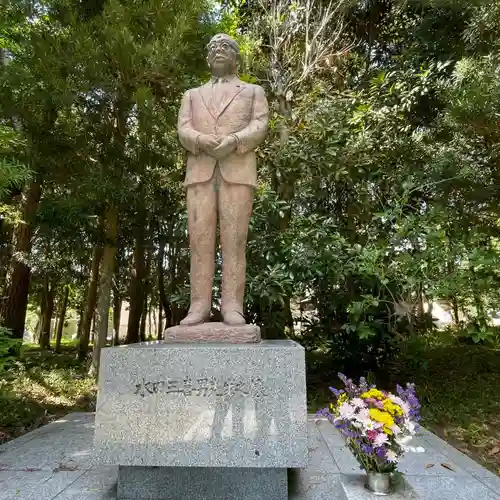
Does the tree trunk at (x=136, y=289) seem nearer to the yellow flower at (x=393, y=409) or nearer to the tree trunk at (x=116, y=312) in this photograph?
the tree trunk at (x=116, y=312)

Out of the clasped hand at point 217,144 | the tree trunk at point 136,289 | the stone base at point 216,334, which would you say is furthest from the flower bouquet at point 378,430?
the tree trunk at point 136,289

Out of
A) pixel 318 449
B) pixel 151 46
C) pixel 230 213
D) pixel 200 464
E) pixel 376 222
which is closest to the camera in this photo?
pixel 200 464

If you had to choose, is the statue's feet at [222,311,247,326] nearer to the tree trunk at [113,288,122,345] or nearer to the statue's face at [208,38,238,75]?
the statue's face at [208,38,238,75]

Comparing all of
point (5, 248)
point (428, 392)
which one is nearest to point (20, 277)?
point (5, 248)

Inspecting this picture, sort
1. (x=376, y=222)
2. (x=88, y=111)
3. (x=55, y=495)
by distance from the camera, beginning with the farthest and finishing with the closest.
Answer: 1. (x=88, y=111)
2. (x=376, y=222)
3. (x=55, y=495)

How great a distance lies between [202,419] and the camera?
2.93 m

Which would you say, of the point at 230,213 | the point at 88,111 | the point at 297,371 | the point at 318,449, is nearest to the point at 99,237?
the point at 88,111

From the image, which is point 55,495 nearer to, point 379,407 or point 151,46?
point 379,407

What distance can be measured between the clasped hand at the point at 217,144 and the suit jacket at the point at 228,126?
52 millimetres

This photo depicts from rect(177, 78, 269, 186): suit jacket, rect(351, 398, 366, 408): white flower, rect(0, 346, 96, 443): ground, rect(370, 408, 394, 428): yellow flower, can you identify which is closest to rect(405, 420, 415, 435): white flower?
rect(370, 408, 394, 428): yellow flower

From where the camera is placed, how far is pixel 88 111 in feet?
24.8

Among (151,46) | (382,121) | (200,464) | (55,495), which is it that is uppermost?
(151,46)

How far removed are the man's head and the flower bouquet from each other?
117 inches

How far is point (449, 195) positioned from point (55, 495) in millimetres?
6328
